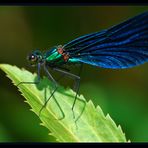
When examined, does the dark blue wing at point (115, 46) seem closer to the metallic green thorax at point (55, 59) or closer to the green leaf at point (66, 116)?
the metallic green thorax at point (55, 59)

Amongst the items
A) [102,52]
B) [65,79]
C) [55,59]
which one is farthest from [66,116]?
[65,79]

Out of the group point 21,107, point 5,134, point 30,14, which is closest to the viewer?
point 5,134

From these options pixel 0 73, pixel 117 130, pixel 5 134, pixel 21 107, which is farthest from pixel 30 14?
pixel 117 130

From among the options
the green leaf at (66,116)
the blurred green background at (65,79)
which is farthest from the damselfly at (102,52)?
the blurred green background at (65,79)

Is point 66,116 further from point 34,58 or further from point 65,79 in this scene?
point 65,79

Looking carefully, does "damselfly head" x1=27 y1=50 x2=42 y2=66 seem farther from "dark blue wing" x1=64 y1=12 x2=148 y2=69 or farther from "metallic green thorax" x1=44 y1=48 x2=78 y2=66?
"dark blue wing" x1=64 y1=12 x2=148 y2=69

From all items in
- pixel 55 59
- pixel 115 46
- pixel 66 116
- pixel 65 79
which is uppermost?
pixel 115 46

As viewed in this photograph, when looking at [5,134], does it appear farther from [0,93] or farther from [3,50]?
[3,50]
